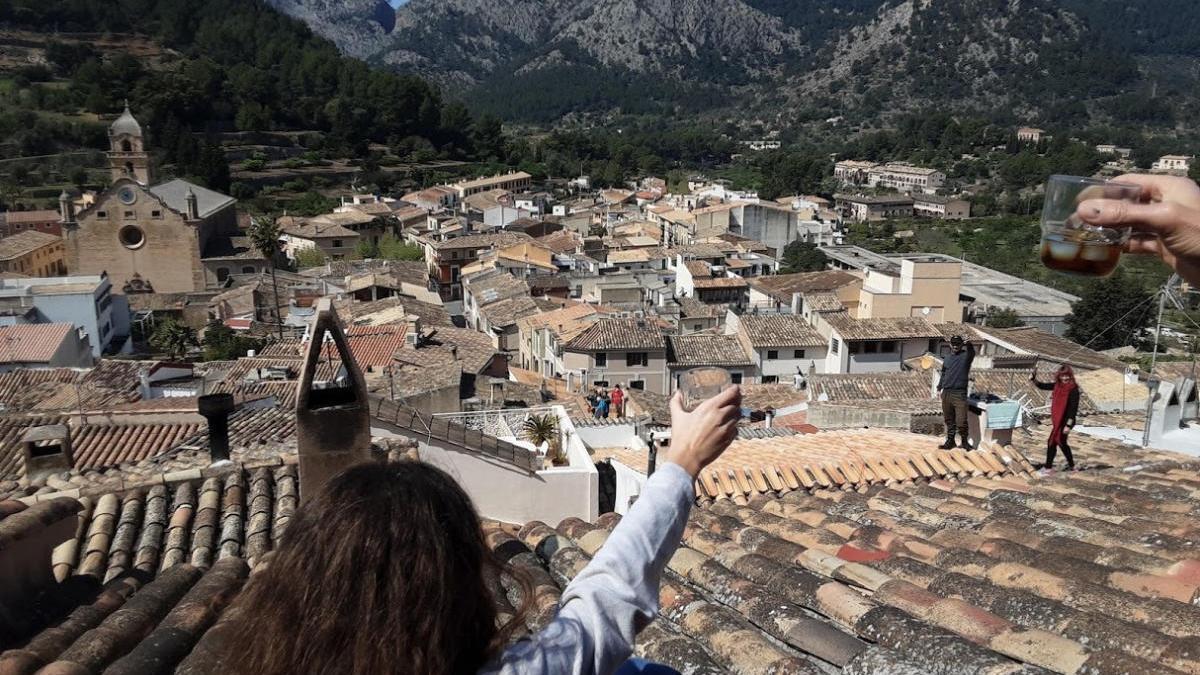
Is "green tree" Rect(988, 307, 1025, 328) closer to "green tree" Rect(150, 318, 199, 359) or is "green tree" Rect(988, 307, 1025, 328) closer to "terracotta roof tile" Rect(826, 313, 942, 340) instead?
"terracotta roof tile" Rect(826, 313, 942, 340)

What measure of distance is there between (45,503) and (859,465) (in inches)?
214

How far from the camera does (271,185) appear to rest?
68875mm

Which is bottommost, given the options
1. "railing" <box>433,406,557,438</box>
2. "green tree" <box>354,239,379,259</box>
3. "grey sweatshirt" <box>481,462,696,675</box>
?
"green tree" <box>354,239,379,259</box>

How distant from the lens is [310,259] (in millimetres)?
49688

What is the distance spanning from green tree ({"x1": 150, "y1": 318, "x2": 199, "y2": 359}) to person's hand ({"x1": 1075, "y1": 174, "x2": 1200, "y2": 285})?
32273 millimetres

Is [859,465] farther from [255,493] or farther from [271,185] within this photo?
[271,185]

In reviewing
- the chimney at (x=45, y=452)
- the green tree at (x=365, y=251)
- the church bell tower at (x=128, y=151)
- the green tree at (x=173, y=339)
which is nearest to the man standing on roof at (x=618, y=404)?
the chimney at (x=45, y=452)

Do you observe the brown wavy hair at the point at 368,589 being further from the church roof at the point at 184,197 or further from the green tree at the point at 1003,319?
the church roof at the point at 184,197

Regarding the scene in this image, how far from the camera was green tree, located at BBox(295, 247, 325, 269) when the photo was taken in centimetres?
4950

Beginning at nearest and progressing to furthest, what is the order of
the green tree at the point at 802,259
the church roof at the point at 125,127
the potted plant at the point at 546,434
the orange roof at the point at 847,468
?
the orange roof at the point at 847,468, the potted plant at the point at 546,434, the church roof at the point at 125,127, the green tree at the point at 802,259

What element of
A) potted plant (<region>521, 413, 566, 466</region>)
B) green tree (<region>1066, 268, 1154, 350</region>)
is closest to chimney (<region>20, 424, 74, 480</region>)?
potted plant (<region>521, 413, 566, 466</region>)

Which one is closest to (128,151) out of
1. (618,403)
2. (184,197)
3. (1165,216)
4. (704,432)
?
(184,197)

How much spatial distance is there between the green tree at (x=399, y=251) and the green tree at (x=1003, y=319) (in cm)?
3025

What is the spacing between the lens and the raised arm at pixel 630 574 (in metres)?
1.68
